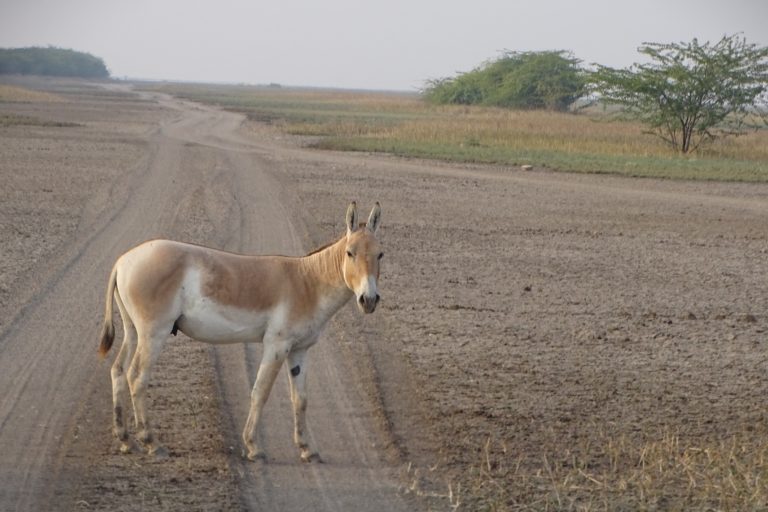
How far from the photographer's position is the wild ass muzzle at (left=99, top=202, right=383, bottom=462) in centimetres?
774

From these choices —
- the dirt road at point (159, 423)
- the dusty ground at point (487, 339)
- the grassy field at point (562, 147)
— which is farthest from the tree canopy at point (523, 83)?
the dirt road at point (159, 423)

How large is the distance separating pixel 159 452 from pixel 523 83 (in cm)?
8008

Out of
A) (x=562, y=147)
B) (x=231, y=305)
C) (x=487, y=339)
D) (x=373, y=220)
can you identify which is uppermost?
(x=373, y=220)

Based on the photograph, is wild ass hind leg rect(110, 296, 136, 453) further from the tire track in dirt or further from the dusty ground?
the tire track in dirt

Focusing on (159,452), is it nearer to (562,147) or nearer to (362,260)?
(362,260)

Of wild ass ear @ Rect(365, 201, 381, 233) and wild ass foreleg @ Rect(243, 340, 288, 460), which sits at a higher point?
wild ass ear @ Rect(365, 201, 381, 233)

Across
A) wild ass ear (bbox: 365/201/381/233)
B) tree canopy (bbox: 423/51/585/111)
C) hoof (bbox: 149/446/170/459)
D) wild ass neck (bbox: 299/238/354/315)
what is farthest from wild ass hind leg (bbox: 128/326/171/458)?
tree canopy (bbox: 423/51/585/111)

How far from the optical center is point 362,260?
772 centimetres

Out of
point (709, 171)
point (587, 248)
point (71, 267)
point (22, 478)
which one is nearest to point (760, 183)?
point (709, 171)

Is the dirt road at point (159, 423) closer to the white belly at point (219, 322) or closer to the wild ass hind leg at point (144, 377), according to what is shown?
the wild ass hind leg at point (144, 377)

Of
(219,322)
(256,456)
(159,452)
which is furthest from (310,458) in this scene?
(219,322)

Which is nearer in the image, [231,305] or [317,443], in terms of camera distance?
[231,305]

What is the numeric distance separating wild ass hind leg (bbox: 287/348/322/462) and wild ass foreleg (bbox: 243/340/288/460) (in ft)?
0.77

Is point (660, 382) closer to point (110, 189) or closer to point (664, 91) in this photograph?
point (110, 189)
